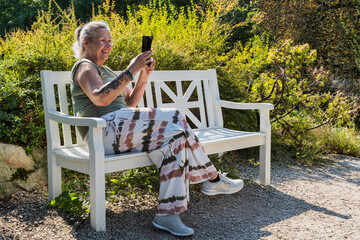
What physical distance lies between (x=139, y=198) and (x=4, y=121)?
140 cm

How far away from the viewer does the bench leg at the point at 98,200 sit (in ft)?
8.29

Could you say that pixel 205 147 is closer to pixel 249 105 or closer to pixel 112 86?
pixel 249 105

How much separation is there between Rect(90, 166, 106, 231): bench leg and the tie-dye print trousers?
265mm

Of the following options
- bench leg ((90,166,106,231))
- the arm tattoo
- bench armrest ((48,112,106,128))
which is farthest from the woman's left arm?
bench leg ((90,166,106,231))

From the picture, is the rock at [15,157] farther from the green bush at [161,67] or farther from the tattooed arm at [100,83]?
the tattooed arm at [100,83]

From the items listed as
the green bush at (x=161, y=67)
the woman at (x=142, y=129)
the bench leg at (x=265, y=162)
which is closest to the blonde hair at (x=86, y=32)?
the woman at (x=142, y=129)

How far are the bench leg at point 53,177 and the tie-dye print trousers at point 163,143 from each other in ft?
1.87

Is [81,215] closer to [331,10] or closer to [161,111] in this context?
[161,111]

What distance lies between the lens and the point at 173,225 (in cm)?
261

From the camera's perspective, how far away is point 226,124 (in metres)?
4.88

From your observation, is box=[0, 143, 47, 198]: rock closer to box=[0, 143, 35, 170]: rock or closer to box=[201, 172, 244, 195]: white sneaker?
box=[0, 143, 35, 170]: rock

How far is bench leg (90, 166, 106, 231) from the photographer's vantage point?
8.29 feet

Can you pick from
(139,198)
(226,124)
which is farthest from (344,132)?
(139,198)

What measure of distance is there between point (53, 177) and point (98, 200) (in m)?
0.67
